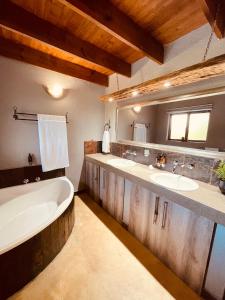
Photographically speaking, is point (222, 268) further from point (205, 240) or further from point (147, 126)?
point (147, 126)

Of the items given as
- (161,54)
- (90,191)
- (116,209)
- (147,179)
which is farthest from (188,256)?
(161,54)

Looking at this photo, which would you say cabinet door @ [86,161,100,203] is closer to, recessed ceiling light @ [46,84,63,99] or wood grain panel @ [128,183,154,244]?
wood grain panel @ [128,183,154,244]

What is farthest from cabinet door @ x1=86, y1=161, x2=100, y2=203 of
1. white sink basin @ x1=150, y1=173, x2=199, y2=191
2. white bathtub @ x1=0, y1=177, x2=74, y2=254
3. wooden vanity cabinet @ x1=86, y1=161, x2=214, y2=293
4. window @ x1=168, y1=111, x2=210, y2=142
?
window @ x1=168, y1=111, x2=210, y2=142

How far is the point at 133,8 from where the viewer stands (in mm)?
1291

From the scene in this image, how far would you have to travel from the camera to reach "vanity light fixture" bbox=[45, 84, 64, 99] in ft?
7.50

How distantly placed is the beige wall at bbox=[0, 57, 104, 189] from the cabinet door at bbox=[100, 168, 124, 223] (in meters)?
0.74

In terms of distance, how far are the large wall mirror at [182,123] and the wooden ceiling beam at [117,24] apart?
2.13 ft

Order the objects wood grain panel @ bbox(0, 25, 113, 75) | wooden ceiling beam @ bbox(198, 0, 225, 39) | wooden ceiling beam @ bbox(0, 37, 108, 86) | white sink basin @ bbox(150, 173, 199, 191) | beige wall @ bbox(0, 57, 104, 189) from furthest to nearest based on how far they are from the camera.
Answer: beige wall @ bbox(0, 57, 104, 189) → wooden ceiling beam @ bbox(0, 37, 108, 86) → wood grain panel @ bbox(0, 25, 113, 75) → white sink basin @ bbox(150, 173, 199, 191) → wooden ceiling beam @ bbox(198, 0, 225, 39)

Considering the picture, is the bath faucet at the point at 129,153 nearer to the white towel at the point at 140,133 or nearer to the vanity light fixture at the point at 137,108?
the white towel at the point at 140,133

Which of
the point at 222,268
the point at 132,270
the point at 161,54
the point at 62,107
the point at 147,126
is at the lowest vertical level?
the point at 132,270

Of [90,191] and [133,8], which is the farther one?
[90,191]

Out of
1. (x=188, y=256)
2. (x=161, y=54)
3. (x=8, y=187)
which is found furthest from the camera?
(x=8, y=187)

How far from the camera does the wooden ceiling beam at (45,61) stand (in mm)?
1869

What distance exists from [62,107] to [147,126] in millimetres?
1501
